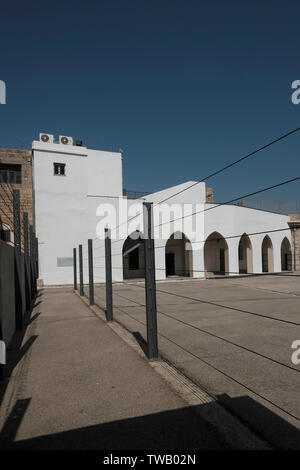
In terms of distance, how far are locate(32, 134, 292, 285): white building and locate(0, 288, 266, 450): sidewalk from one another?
1435 cm

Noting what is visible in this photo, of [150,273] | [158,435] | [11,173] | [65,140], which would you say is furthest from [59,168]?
[158,435]

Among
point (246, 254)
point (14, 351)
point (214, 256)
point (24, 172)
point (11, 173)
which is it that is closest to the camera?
point (14, 351)

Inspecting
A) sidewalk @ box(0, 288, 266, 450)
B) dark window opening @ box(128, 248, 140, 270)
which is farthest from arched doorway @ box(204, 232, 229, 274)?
sidewalk @ box(0, 288, 266, 450)

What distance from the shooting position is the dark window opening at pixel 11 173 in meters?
21.8

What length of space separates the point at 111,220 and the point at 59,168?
16.3 feet

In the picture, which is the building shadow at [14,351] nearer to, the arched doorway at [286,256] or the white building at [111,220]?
the white building at [111,220]

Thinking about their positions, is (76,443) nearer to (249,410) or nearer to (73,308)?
(249,410)

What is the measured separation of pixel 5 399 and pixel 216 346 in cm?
367

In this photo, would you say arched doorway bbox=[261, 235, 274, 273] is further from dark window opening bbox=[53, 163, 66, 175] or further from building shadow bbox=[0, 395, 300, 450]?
building shadow bbox=[0, 395, 300, 450]

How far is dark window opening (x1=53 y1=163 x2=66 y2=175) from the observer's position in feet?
76.1

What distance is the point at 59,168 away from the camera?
76.5 ft

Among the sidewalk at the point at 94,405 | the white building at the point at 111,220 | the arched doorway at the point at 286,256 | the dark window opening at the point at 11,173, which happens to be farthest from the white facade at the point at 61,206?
the arched doorway at the point at 286,256

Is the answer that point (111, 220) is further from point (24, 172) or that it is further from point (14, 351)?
point (14, 351)

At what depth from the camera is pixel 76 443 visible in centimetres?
289
